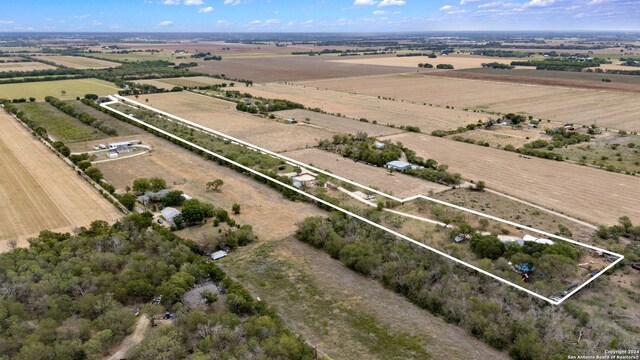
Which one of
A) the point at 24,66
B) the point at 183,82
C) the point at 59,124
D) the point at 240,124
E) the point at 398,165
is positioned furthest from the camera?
the point at 24,66

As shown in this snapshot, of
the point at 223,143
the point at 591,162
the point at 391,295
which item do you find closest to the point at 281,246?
the point at 391,295

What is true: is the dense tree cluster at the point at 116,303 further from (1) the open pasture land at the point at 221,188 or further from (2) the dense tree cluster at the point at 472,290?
(2) the dense tree cluster at the point at 472,290

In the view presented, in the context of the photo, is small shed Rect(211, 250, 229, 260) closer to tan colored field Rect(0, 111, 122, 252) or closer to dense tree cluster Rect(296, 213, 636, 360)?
dense tree cluster Rect(296, 213, 636, 360)

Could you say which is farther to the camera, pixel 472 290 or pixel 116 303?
pixel 472 290

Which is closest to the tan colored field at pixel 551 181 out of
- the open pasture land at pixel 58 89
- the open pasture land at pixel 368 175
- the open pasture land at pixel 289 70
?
the open pasture land at pixel 368 175

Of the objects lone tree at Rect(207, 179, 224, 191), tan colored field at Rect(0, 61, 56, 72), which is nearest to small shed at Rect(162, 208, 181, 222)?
lone tree at Rect(207, 179, 224, 191)

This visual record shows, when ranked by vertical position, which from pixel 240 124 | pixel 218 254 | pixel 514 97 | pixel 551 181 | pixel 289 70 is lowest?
pixel 218 254

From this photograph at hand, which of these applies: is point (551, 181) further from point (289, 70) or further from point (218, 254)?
point (289, 70)

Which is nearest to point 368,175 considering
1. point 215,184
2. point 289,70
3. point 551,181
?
point 215,184
